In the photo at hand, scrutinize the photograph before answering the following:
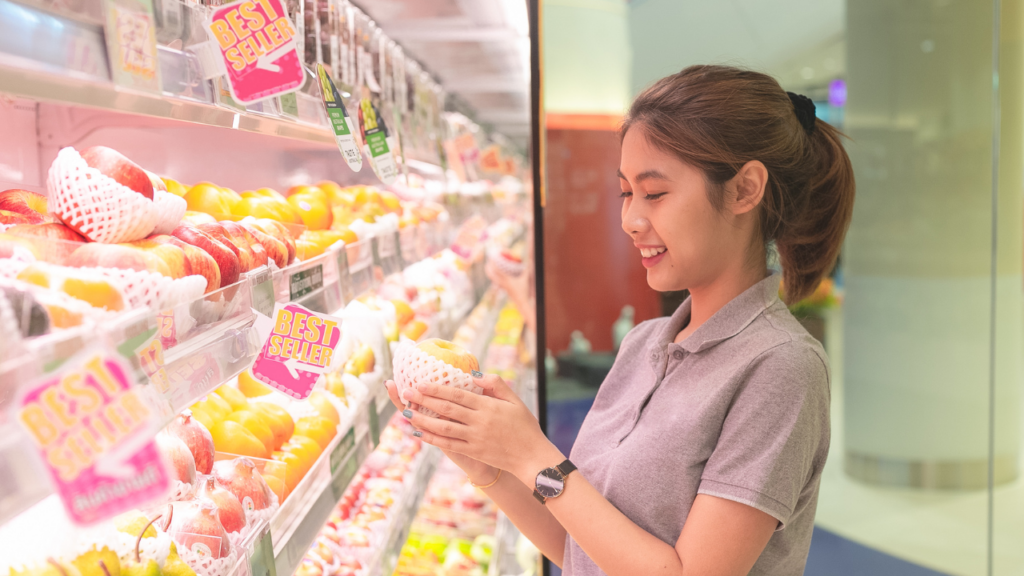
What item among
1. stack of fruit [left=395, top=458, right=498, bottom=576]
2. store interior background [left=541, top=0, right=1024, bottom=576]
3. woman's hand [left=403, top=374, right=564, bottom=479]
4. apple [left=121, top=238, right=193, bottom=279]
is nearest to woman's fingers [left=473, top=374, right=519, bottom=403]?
woman's hand [left=403, top=374, right=564, bottom=479]

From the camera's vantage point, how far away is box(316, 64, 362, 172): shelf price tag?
125 cm

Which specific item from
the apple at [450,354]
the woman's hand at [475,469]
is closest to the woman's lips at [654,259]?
the apple at [450,354]

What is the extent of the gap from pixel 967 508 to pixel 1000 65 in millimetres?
1869

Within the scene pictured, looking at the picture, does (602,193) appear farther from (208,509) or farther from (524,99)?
(208,509)

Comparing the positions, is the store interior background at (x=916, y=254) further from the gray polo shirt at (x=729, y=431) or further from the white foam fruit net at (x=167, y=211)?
the white foam fruit net at (x=167, y=211)

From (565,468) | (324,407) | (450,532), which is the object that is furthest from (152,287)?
(450,532)

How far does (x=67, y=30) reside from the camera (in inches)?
26.2

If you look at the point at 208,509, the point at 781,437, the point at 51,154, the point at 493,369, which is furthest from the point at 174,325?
the point at 493,369

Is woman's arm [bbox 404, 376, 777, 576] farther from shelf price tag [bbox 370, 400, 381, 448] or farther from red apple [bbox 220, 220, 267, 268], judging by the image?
shelf price tag [bbox 370, 400, 381, 448]

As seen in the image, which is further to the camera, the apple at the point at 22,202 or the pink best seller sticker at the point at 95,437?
the apple at the point at 22,202

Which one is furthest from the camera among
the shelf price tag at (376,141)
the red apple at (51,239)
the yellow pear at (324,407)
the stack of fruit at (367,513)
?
the stack of fruit at (367,513)

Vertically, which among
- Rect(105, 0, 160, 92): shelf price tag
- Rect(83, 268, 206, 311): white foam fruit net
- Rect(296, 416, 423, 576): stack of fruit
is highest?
Rect(105, 0, 160, 92): shelf price tag

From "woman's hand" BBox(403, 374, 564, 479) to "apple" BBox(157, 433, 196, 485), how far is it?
29 cm

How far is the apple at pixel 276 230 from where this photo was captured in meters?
1.17
